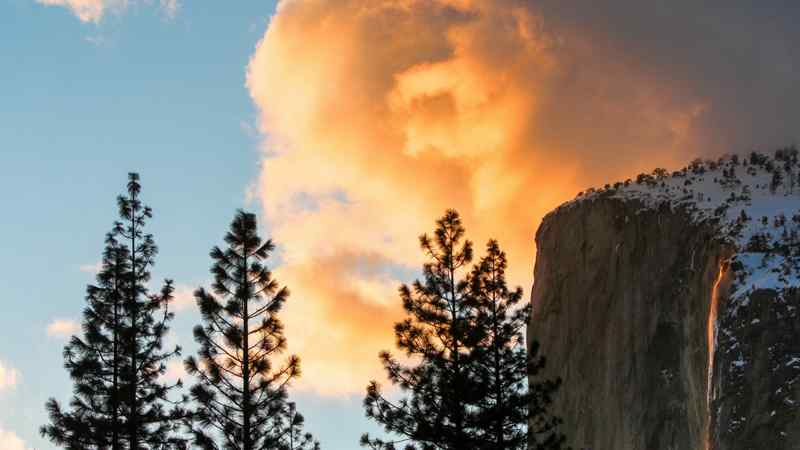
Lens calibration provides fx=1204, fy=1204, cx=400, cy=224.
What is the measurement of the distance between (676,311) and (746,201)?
17.3 feet

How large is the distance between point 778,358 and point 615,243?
16.2 m

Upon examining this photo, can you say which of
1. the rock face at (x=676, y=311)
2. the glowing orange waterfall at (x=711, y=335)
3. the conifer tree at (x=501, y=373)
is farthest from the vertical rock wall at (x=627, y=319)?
the conifer tree at (x=501, y=373)

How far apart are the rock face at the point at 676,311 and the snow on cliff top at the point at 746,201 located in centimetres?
6

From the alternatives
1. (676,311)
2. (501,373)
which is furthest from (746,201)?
(501,373)

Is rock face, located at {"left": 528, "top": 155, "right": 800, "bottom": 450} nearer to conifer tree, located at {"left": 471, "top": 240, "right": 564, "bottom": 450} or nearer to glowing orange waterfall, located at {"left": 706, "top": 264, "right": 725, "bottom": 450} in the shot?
glowing orange waterfall, located at {"left": 706, "top": 264, "right": 725, "bottom": 450}

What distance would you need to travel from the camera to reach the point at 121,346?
3161 centimetres

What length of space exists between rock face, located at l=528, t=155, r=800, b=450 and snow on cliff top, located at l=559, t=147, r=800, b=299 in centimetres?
6

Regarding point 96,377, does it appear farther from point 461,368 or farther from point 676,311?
point 676,311

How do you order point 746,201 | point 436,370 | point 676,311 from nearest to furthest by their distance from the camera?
1. point 436,370
2. point 746,201
3. point 676,311

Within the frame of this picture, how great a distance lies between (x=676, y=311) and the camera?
47750 mm

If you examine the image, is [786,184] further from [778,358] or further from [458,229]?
[458,229]

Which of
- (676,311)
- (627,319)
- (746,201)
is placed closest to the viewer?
(746,201)

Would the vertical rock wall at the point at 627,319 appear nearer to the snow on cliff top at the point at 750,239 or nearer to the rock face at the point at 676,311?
the rock face at the point at 676,311

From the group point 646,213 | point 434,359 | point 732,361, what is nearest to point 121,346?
point 434,359
